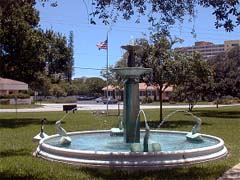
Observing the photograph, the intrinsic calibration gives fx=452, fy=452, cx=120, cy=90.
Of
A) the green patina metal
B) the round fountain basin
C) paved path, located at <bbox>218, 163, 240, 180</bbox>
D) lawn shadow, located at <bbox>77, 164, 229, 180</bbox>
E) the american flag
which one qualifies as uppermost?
the american flag

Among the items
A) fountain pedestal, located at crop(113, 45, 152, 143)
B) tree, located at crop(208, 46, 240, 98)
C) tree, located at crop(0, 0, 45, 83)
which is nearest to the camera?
fountain pedestal, located at crop(113, 45, 152, 143)

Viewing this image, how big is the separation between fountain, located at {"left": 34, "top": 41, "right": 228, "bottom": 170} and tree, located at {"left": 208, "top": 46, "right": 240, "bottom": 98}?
22086 mm

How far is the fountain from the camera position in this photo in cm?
1044

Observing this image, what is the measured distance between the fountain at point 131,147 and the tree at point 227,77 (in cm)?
2209

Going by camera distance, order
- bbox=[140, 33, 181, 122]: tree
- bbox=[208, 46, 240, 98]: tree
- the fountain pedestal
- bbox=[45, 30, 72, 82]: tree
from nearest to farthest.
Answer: the fountain pedestal → bbox=[140, 33, 181, 122]: tree → bbox=[45, 30, 72, 82]: tree → bbox=[208, 46, 240, 98]: tree

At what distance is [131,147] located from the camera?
448 inches

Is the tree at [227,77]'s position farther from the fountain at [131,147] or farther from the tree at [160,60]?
the fountain at [131,147]

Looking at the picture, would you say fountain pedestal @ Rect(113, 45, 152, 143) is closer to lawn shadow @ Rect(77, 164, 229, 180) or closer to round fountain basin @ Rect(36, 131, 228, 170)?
round fountain basin @ Rect(36, 131, 228, 170)

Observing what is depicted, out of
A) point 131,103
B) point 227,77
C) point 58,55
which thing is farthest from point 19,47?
point 227,77

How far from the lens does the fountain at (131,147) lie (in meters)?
10.4

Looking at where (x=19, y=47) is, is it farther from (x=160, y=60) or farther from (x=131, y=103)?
(x=131, y=103)

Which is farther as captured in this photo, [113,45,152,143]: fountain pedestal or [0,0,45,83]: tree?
[0,0,45,83]: tree

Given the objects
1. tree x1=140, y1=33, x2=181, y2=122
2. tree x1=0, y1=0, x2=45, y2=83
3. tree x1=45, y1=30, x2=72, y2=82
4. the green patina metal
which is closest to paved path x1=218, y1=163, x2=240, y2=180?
the green patina metal

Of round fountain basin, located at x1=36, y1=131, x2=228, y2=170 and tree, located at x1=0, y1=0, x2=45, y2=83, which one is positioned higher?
tree, located at x1=0, y1=0, x2=45, y2=83
